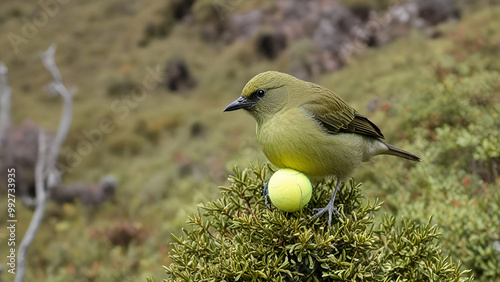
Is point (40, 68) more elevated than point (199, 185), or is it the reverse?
point (40, 68)

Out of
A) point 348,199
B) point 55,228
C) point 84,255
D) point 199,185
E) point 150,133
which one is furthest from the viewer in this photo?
point 150,133

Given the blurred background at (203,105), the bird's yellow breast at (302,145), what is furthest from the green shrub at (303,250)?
the blurred background at (203,105)

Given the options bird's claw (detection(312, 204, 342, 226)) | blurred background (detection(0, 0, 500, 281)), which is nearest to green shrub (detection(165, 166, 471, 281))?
bird's claw (detection(312, 204, 342, 226))

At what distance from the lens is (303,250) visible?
1.66 metres

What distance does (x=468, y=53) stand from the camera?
7.37 metres

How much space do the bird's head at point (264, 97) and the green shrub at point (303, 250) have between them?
40 centimetres

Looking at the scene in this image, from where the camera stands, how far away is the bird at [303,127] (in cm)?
187

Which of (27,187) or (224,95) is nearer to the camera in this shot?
(27,187)

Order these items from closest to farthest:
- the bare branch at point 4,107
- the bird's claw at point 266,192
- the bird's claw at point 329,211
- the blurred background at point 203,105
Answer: the bird's claw at point 329,211 → the bird's claw at point 266,192 → the blurred background at point 203,105 → the bare branch at point 4,107

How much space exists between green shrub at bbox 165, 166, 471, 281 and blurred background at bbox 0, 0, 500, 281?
127 centimetres

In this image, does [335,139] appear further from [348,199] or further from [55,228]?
[55,228]

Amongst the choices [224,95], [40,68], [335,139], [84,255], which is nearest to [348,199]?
[335,139]

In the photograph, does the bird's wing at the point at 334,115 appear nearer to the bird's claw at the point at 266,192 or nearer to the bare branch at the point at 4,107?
the bird's claw at the point at 266,192

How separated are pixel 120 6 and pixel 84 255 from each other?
11.2 meters
